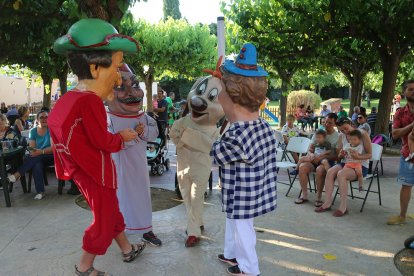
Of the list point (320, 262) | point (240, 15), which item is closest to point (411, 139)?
point (320, 262)

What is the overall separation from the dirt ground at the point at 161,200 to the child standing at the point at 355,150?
2.31 meters

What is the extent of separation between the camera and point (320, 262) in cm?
346

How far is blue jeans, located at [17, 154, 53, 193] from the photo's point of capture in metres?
5.62

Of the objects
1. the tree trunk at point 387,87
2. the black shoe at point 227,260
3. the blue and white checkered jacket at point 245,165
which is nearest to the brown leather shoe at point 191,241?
the black shoe at point 227,260

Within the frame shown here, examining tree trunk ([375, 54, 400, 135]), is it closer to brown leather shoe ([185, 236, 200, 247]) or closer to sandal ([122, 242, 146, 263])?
brown leather shoe ([185, 236, 200, 247])

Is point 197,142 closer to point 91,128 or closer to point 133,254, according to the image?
point 133,254

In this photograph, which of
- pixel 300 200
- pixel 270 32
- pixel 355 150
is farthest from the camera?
pixel 270 32

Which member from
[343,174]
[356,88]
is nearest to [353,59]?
[356,88]

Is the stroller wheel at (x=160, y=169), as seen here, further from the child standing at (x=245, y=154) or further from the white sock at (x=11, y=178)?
the child standing at (x=245, y=154)

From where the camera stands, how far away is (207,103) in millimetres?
3820

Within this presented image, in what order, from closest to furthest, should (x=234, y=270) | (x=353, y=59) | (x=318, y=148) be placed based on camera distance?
(x=234, y=270) → (x=318, y=148) → (x=353, y=59)

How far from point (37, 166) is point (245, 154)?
13.1 ft

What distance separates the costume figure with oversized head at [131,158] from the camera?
3.68 meters

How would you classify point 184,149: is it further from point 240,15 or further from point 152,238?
point 240,15
